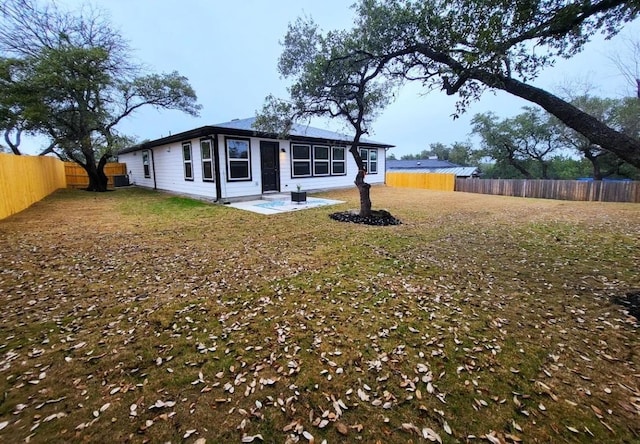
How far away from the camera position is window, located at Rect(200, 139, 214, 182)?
1018 centimetres

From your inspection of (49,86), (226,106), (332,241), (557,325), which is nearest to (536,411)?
(557,325)

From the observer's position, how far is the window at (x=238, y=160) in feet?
33.4

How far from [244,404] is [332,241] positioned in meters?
3.92

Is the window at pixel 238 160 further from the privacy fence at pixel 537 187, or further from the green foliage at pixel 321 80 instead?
the privacy fence at pixel 537 187

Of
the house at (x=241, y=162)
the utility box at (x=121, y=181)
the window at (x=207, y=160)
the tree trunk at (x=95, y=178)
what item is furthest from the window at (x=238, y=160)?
the utility box at (x=121, y=181)

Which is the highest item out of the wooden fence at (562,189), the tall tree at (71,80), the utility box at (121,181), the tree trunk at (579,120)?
the tall tree at (71,80)

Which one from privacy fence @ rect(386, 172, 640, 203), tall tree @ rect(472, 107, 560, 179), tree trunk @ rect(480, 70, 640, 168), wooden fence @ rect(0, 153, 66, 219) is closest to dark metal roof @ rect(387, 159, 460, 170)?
tall tree @ rect(472, 107, 560, 179)

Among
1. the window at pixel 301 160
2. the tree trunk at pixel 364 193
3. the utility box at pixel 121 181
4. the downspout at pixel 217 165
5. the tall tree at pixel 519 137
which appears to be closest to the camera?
the tree trunk at pixel 364 193

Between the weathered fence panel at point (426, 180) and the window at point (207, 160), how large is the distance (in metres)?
14.0

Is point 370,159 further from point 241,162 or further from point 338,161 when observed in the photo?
point 241,162

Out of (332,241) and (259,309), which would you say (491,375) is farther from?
(332,241)

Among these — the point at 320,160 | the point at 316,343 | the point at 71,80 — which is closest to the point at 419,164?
the point at 320,160

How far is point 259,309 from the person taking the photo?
307cm

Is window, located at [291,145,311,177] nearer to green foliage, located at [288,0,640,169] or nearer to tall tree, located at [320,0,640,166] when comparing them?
green foliage, located at [288,0,640,169]
